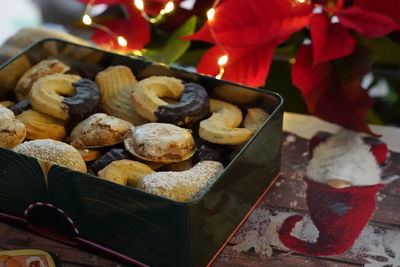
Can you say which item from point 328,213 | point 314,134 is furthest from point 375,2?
point 328,213

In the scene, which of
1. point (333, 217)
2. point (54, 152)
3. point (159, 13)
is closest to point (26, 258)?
point (54, 152)

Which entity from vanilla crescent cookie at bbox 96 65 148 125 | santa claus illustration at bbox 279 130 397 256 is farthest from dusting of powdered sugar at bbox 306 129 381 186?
vanilla crescent cookie at bbox 96 65 148 125

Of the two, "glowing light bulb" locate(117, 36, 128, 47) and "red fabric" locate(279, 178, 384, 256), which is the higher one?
"glowing light bulb" locate(117, 36, 128, 47)

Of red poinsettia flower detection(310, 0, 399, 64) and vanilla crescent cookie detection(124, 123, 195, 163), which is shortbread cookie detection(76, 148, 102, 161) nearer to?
vanilla crescent cookie detection(124, 123, 195, 163)

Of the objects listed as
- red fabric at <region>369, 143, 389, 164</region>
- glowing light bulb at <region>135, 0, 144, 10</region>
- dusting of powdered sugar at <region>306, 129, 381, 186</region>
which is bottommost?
red fabric at <region>369, 143, 389, 164</region>

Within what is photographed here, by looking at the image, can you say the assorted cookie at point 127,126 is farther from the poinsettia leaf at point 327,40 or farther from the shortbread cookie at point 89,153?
the poinsettia leaf at point 327,40

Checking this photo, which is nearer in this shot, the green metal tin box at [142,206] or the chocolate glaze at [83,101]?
the green metal tin box at [142,206]

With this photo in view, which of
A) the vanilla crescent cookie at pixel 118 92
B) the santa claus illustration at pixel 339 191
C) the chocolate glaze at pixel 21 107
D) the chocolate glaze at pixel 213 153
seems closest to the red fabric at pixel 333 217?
the santa claus illustration at pixel 339 191
